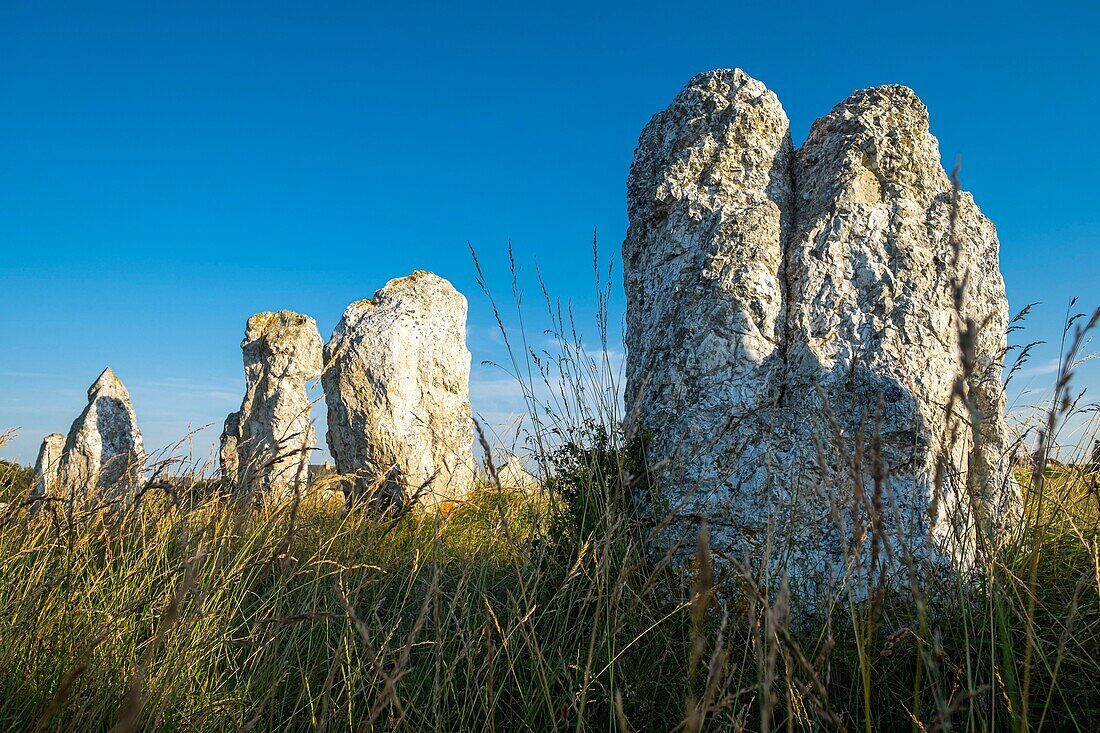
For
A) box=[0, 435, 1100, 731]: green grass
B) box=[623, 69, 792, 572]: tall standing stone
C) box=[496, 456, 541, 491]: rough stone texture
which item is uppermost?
box=[623, 69, 792, 572]: tall standing stone

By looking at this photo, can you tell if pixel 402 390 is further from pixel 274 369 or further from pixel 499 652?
pixel 499 652

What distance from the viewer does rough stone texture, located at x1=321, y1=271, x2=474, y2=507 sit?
7.57 m

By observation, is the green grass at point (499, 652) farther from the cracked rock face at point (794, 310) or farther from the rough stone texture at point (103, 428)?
the rough stone texture at point (103, 428)

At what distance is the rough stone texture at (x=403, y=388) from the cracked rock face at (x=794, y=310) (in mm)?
4083

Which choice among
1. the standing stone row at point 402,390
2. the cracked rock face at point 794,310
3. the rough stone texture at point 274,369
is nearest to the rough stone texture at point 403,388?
the standing stone row at point 402,390

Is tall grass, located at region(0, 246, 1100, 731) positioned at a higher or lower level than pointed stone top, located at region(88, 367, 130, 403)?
lower

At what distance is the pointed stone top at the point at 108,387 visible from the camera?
11906mm

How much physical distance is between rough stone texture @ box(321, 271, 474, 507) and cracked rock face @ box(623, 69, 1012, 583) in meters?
4.08

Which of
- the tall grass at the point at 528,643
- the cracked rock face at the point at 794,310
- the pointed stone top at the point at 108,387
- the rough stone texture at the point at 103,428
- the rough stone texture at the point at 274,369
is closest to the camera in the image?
the tall grass at the point at 528,643

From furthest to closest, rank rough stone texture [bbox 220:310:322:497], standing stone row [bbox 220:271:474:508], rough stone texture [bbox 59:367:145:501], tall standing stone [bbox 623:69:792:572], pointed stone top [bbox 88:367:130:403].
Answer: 1. pointed stone top [bbox 88:367:130:403]
2. rough stone texture [bbox 220:310:322:497]
3. rough stone texture [bbox 59:367:145:501]
4. standing stone row [bbox 220:271:474:508]
5. tall standing stone [bbox 623:69:792:572]

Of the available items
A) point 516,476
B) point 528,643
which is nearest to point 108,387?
point 516,476

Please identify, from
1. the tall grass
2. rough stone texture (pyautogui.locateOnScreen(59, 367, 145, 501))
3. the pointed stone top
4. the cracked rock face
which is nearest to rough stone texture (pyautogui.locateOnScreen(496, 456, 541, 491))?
the tall grass

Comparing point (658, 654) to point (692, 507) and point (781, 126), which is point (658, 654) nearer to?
point (692, 507)

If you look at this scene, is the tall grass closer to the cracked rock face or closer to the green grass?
the green grass
